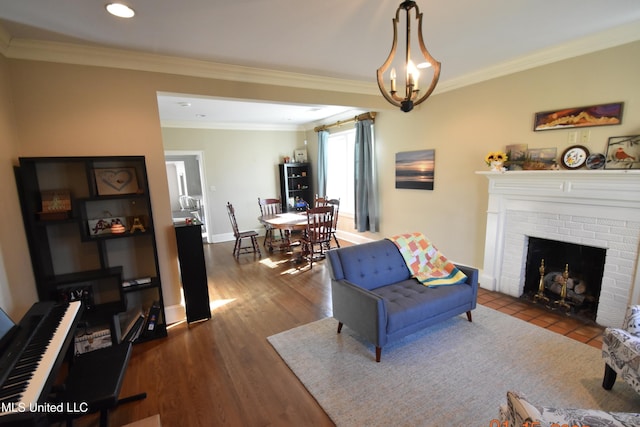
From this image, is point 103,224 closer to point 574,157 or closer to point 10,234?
point 10,234

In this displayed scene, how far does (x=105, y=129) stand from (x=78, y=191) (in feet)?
1.96

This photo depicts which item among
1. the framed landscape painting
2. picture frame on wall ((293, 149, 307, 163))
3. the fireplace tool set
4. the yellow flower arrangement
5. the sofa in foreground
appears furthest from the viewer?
picture frame on wall ((293, 149, 307, 163))

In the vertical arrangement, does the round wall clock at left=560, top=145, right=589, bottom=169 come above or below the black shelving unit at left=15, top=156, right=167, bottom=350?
above

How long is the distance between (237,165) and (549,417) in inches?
251

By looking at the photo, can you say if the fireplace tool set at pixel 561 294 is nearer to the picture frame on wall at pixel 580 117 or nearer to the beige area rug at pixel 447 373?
the beige area rug at pixel 447 373

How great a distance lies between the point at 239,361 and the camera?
2.38 metres

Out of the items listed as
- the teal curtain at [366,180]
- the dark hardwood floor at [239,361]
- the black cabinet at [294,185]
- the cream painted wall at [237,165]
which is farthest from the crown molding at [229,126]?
the dark hardwood floor at [239,361]

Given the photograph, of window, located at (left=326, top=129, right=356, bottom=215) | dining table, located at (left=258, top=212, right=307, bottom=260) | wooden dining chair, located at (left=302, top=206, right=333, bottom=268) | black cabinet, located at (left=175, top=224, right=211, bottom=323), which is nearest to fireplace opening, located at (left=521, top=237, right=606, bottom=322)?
wooden dining chair, located at (left=302, top=206, right=333, bottom=268)

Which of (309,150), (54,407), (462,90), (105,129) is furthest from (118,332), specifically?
(309,150)

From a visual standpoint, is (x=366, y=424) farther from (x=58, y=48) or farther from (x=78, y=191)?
(x=58, y=48)

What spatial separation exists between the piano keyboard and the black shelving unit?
78 cm

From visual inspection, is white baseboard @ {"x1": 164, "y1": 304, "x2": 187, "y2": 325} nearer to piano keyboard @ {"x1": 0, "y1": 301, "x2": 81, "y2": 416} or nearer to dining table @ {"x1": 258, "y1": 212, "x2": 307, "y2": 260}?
piano keyboard @ {"x1": 0, "y1": 301, "x2": 81, "y2": 416}

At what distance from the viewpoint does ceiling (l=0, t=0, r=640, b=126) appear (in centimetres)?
189

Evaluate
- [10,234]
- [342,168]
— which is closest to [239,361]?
[10,234]
